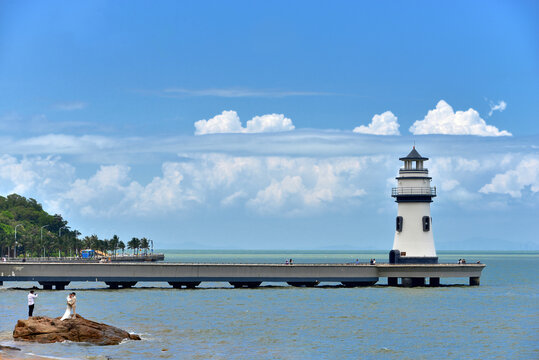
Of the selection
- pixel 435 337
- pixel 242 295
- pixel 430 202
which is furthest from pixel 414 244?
pixel 435 337

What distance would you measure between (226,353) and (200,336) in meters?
6.71

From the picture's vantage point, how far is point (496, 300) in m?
74.9

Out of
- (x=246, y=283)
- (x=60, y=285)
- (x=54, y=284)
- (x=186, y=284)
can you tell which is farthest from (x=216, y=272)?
(x=54, y=284)

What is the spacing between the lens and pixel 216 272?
7962cm

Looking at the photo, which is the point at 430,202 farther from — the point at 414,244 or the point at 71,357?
the point at 71,357

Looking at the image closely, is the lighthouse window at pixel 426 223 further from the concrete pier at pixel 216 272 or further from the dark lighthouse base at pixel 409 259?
the concrete pier at pixel 216 272

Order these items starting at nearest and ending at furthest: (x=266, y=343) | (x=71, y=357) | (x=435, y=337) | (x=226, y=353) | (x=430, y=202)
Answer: (x=71, y=357)
(x=226, y=353)
(x=266, y=343)
(x=435, y=337)
(x=430, y=202)

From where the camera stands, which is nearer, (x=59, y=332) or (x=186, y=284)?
(x=59, y=332)

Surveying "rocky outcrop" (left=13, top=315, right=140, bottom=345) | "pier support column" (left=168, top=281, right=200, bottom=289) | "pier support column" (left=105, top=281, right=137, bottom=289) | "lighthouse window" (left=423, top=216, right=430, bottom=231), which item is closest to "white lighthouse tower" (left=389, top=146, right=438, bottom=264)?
"lighthouse window" (left=423, top=216, right=430, bottom=231)

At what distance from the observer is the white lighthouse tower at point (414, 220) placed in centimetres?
7925

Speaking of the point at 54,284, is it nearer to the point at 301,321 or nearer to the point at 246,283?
the point at 246,283

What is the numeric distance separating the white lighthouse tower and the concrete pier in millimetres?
1241

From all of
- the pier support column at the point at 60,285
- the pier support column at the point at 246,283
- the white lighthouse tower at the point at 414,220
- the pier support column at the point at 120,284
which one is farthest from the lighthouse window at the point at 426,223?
the pier support column at the point at 60,285

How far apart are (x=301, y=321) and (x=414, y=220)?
1026 inches
